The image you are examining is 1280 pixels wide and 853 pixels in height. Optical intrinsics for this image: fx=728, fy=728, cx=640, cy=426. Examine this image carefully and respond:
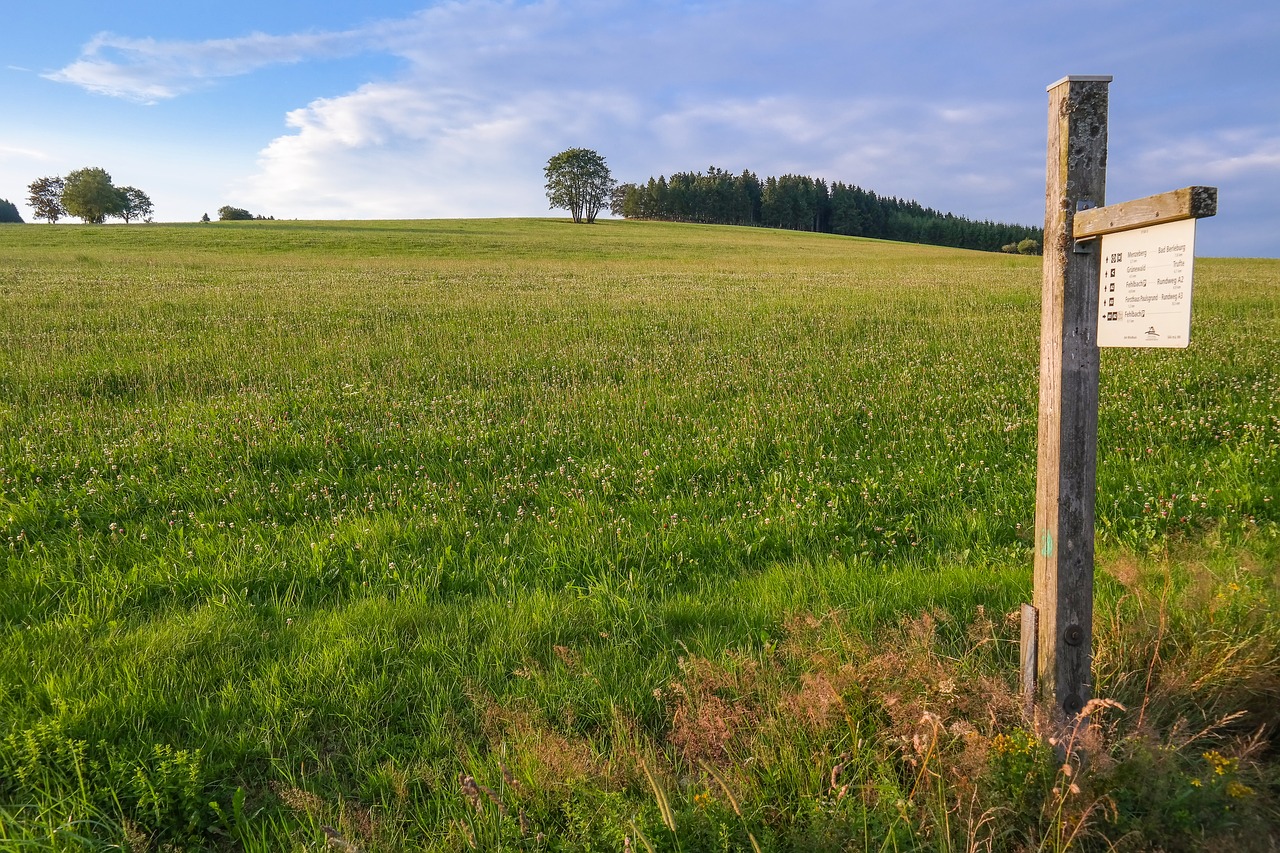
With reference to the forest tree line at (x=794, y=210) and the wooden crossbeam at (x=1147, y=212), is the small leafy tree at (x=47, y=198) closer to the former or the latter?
the forest tree line at (x=794, y=210)

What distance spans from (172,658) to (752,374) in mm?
8535

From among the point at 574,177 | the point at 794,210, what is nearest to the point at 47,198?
the point at 574,177

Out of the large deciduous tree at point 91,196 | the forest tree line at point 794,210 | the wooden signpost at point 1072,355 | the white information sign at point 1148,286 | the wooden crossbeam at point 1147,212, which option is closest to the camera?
the wooden crossbeam at point 1147,212

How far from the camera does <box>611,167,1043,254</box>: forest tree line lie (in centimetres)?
12094

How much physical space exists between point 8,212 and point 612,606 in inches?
7088

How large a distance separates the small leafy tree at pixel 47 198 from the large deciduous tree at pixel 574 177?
72310 millimetres

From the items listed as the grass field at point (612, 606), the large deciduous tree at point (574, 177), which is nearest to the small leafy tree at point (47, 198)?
the large deciduous tree at point (574, 177)

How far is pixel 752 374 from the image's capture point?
440 inches

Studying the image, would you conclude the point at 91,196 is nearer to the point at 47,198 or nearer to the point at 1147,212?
the point at 47,198

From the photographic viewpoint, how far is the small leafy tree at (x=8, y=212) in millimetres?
132000

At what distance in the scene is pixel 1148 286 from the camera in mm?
3041

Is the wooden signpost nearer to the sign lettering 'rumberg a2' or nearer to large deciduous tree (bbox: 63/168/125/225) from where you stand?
the sign lettering 'rumberg a2'

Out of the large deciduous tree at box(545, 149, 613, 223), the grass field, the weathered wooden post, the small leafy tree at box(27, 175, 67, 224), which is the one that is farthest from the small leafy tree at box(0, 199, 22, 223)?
the weathered wooden post

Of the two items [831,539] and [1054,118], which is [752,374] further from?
[1054,118]
